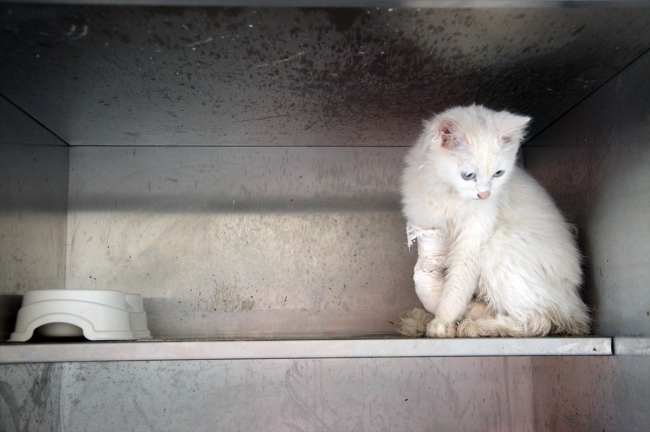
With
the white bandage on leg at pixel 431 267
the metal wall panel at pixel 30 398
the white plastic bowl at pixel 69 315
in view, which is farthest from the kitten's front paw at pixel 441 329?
the metal wall panel at pixel 30 398

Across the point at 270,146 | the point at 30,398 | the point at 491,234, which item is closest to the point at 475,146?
the point at 491,234

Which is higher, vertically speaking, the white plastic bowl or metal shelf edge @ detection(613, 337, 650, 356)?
the white plastic bowl

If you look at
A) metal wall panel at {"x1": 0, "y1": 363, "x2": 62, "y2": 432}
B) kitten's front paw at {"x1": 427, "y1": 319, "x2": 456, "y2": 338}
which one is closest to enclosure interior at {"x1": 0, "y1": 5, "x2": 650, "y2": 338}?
metal wall panel at {"x1": 0, "y1": 363, "x2": 62, "y2": 432}

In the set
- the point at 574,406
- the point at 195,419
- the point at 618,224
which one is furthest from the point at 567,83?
the point at 195,419

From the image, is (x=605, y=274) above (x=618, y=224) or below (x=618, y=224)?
below

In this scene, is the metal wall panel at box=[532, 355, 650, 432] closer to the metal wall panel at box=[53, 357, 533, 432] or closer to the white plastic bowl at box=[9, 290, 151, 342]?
the metal wall panel at box=[53, 357, 533, 432]

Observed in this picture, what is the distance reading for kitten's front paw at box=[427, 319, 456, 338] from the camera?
1247 millimetres

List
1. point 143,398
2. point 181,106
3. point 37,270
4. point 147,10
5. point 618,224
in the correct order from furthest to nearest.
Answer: point 143,398 < point 37,270 < point 181,106 < point 618,224 < point 147,10

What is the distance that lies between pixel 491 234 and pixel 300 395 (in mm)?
766

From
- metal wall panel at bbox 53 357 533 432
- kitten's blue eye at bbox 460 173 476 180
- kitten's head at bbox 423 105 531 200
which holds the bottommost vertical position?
metal wall panel at bbox 53 357 533 432

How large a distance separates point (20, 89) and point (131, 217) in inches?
21.7

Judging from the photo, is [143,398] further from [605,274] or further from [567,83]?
[567,83]

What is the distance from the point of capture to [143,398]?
5.36ft

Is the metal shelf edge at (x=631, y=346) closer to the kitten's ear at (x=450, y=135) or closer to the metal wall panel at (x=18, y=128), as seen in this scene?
the kitten's ear at (x=450, y=135)
